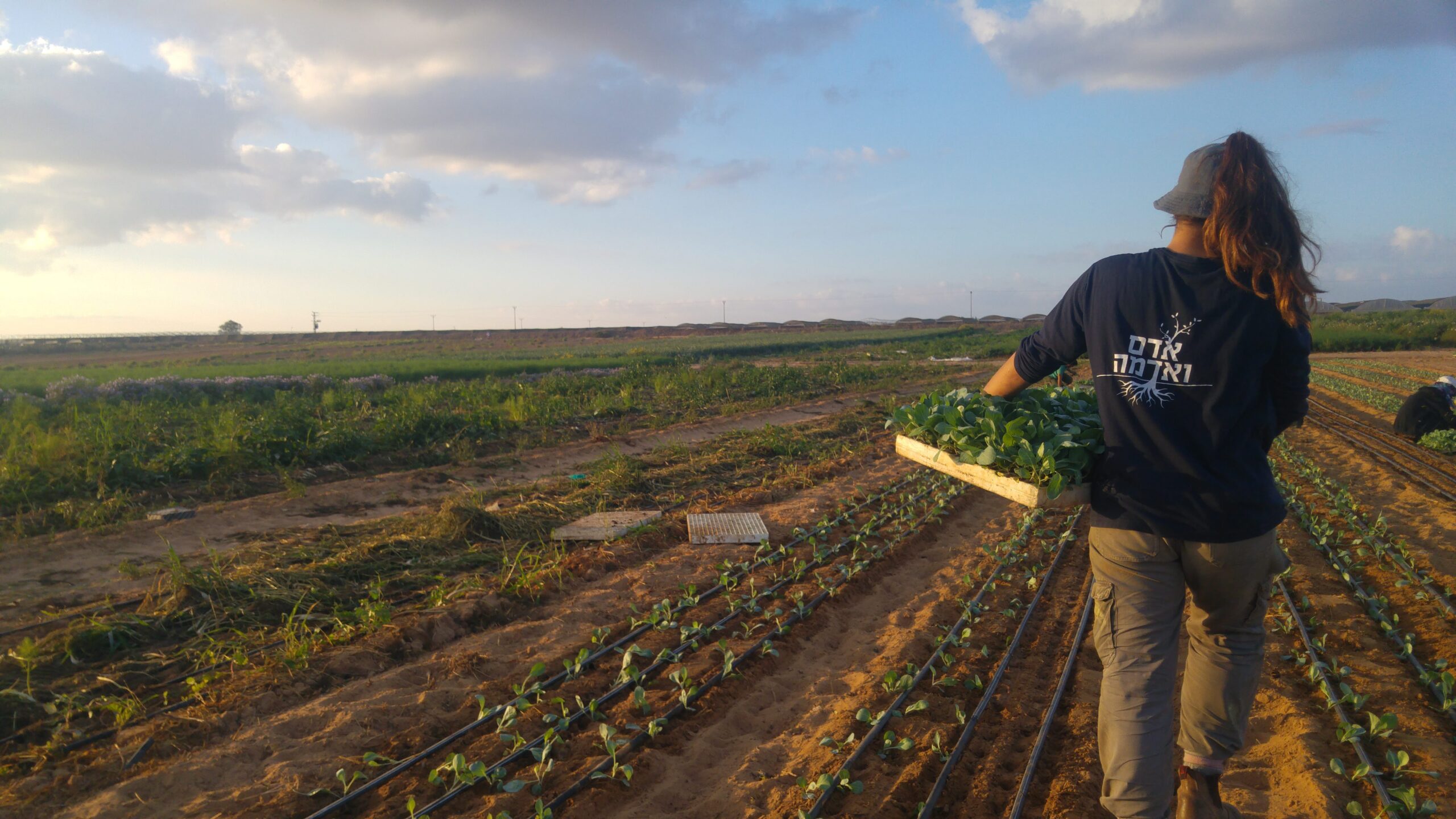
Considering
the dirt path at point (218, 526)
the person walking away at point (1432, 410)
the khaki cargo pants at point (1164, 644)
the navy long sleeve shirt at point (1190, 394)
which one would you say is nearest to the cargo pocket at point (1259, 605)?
the khaki cargo pants at point (1164, 644)

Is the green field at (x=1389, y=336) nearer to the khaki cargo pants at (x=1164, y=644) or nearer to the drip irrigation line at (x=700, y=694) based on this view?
the drip irrigation line at (x=700, y=694)

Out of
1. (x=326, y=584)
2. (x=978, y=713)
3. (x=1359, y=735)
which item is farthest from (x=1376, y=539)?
(x=326, y=584)

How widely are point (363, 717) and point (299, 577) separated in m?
2.20

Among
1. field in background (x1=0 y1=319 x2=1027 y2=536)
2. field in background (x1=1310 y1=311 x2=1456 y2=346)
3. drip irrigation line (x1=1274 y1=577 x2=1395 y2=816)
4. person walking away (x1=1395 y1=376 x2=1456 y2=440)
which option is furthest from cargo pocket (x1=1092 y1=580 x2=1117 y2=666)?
field in background (x1=1310 y1=311 x2=1456 y2=346)

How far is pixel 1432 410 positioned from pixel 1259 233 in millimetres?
12382

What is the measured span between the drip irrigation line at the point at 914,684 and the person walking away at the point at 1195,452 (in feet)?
3.34

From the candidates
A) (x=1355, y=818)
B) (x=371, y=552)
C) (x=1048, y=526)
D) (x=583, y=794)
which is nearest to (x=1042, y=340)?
(x=1355, y=818)

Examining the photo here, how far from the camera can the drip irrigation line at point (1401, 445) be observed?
922 centimetres

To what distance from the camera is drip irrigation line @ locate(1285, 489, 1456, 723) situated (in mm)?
3535

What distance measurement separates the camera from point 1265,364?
207cm

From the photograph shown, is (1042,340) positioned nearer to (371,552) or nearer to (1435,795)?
(1435,795)

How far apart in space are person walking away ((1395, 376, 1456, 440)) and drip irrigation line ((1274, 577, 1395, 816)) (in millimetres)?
8655

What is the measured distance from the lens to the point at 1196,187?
212 centimetres

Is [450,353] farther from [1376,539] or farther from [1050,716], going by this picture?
[1050,716]
